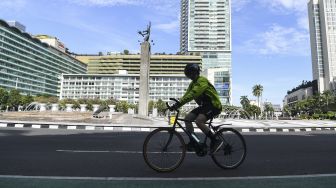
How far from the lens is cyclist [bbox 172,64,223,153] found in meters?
5.34

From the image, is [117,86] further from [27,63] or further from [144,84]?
[144,84]

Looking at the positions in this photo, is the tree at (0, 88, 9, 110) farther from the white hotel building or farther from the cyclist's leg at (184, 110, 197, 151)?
the cyclist's leg at (184, 110, 197, 151)

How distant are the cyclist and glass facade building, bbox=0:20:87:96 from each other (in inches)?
5296

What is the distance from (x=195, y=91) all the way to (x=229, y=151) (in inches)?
52.4

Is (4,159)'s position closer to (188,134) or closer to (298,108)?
(188,134)

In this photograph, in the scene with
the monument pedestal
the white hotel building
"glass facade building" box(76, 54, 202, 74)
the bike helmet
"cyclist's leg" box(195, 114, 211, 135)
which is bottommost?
"cyclist's leg" box(195, 114, 211, 135)

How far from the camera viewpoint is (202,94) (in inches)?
215

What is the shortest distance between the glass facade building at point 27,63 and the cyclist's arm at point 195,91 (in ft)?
442

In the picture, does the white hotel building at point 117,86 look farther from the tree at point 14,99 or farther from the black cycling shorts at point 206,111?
the black cycling shorts at point 206,111

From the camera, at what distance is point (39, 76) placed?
157 metres

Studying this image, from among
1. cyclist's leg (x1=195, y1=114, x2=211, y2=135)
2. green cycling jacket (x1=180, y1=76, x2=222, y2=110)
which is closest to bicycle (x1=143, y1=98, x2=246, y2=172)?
cyclist's leg (x1=195, y1=114, x2=211, y2=135)

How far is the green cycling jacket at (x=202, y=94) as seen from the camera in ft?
17.3

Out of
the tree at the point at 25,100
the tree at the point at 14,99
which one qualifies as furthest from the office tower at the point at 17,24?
the tree at the point at 14,99

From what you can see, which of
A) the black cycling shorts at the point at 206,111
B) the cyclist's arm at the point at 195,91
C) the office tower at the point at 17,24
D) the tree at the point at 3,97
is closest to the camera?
the cyclist's arm at the point at 195,91
